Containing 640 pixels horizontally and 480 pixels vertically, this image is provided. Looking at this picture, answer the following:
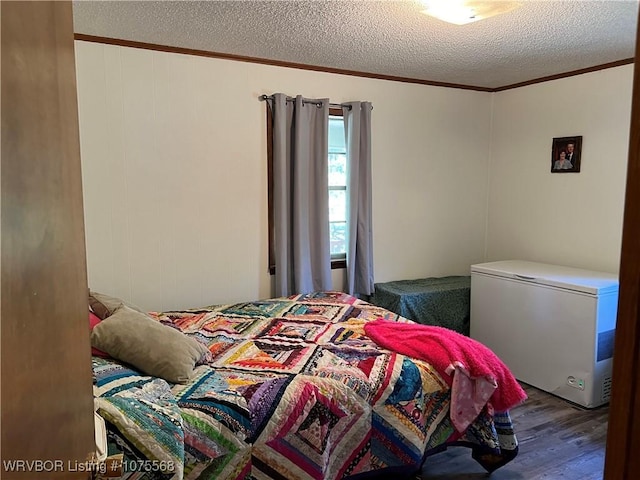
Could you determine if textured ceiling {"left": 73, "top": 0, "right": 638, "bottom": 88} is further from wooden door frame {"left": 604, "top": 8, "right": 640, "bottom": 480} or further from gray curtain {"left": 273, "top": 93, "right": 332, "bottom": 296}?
wooden door frame {"left": 604, "top": 8, "right": 640, "bottom": 480}

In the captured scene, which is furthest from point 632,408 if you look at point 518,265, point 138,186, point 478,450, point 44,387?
point 518,265

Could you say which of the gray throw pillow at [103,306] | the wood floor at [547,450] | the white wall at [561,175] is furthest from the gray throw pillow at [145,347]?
the white wall at [561,175]

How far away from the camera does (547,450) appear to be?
2682 millimetres

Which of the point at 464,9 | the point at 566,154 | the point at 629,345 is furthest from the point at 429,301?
the point at 629,345

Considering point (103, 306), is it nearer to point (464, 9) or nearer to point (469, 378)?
point (469, 378)

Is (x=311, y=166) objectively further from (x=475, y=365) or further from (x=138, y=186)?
(x=475, y=365)

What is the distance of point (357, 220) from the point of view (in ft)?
12.6

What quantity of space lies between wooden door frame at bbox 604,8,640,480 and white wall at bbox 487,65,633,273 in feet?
9.90

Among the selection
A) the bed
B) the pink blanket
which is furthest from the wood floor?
the pink blanket

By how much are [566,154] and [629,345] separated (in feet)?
11.9

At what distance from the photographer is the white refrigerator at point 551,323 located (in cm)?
314

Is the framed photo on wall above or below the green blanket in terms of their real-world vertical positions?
above

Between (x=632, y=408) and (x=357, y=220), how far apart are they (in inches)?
126

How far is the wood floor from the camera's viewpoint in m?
2.46
